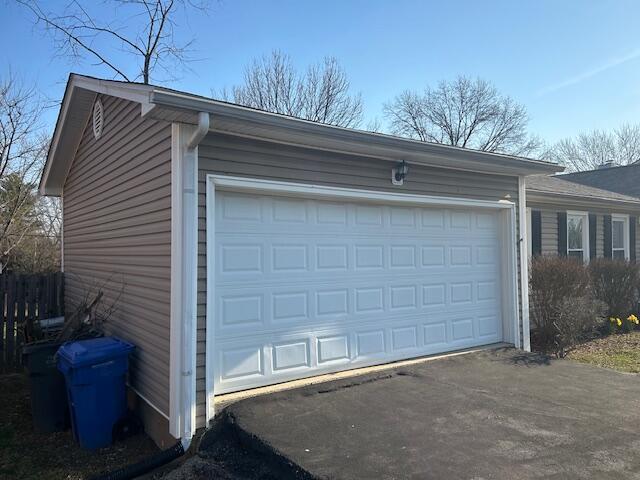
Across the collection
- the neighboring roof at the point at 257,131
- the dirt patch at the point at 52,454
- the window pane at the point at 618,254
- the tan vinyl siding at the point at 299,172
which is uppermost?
the neighboring roof at the point at 257,131

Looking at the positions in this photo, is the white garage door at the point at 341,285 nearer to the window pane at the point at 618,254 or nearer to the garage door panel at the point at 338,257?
the garage door panel at the point at 338,257

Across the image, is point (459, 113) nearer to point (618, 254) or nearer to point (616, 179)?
point (616, 179)

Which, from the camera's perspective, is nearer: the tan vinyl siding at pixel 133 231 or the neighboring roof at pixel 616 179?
the tan vinyl siding at pixel 133 231

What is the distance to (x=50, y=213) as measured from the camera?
1673 centimetres

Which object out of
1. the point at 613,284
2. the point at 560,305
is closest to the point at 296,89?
the point at 613,284

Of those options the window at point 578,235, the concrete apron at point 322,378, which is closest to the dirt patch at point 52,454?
the concrete apron at point 322,378

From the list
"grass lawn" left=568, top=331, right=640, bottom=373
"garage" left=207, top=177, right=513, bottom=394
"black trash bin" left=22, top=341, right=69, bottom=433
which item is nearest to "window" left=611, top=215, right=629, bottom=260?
"grass lawn" left=568, top=331, right=640, bottom=373

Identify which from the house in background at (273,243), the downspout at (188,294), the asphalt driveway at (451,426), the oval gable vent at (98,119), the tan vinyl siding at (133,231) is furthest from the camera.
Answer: the oval gable vent at (98,119)

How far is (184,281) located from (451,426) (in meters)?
2.61

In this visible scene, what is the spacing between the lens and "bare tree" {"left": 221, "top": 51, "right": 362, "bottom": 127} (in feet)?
78.0

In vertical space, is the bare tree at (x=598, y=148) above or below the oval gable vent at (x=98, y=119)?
above

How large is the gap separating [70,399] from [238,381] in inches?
64.8

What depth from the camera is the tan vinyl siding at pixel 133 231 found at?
14.9ft

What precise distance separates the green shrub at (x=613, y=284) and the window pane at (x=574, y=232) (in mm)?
896
